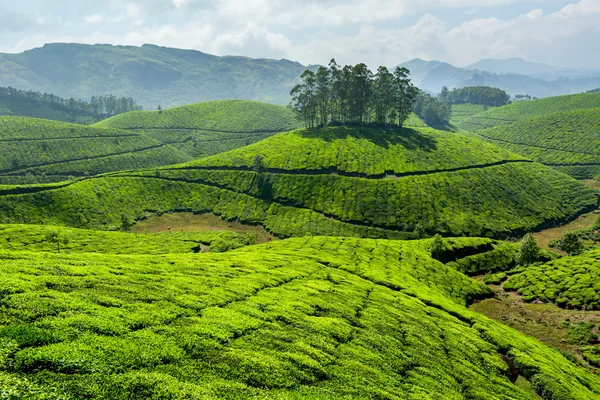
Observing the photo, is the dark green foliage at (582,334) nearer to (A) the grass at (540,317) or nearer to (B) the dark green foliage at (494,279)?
(A) the grass at (540,317)

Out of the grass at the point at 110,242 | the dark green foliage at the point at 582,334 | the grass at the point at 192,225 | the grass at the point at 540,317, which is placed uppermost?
the grass at the point at 110,242

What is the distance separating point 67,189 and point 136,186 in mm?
28871

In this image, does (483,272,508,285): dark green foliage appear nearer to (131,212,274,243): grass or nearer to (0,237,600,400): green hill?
(0,237,600,400): green hill

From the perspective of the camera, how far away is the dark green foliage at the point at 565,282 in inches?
2869

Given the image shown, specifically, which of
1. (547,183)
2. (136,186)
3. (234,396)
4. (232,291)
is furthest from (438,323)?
(547,183)

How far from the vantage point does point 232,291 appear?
39.4 m

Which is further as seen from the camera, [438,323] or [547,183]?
[547,183]

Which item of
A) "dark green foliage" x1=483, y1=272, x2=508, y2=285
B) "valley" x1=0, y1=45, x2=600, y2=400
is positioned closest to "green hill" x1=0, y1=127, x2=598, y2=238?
"valley" x1=0, y1=45, x2=600, y2=400

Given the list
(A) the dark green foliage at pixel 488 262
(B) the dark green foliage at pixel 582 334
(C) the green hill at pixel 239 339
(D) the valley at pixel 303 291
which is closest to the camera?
(C) the green hill at pixel 239 339

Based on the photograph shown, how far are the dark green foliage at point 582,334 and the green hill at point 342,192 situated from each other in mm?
65163

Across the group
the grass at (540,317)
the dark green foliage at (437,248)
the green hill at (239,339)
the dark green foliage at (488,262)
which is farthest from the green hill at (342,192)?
the green hill at (239,339)

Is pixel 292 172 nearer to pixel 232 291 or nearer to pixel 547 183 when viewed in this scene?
pixel 232 291

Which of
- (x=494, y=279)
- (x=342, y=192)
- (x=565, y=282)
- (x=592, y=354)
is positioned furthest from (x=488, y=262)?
(x=342, y=192)

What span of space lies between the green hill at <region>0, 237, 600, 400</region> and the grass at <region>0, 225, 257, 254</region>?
44.6 metres
